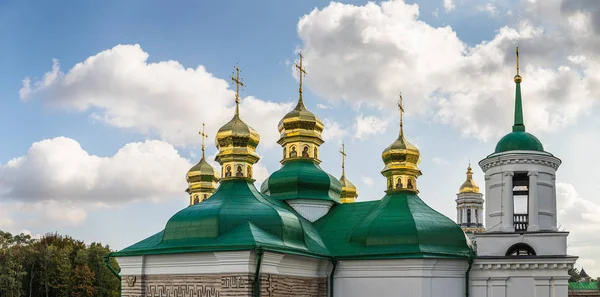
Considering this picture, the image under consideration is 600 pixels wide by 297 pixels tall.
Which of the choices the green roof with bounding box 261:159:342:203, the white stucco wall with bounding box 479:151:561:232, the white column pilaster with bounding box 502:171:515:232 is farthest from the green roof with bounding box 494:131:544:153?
the green roof with bounding box 261:159:342:203

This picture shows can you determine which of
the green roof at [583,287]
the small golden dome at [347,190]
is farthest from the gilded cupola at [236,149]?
the green roof at [583,287]

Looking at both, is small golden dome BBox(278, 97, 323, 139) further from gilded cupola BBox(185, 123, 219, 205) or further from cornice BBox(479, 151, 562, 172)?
cornice BBox(479, 151, 562, 172)

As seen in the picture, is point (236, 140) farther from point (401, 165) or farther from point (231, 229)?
point (401, 165)

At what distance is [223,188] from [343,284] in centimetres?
445

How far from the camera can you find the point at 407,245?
786 inches

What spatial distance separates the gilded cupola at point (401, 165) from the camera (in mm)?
22938

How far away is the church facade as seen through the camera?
59.1ft

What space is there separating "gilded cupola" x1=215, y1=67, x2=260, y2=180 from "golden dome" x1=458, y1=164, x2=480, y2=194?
34.6 metres

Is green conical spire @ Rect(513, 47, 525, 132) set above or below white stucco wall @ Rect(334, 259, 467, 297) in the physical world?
above

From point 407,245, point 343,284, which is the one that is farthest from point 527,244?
point 343,284

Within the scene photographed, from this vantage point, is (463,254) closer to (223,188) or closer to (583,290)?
(223,188)

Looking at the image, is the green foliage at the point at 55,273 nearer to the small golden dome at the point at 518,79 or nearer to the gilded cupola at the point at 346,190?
the gilded cupola at the point at 346,190

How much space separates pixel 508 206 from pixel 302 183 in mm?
7139

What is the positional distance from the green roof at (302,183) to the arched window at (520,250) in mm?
6569
